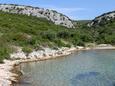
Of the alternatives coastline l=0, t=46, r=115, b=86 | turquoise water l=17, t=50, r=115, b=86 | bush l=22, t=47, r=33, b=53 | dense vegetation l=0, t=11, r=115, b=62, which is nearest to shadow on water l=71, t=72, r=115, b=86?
turquoise water l=17, t=50, r=115, b=86

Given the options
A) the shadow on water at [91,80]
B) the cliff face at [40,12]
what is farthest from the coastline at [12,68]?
the cliff face at [40,12]

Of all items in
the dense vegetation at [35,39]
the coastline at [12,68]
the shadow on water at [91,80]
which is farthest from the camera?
the dense vegetation at [35,39]

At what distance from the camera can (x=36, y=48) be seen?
8169 centimetres

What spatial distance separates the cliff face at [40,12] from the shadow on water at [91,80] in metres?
130

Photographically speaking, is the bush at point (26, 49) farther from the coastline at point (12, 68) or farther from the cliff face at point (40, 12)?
the cliff face at point (40, 12)

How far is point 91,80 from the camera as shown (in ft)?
160

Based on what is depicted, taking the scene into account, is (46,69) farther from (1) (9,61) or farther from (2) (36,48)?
(2) (36,48)

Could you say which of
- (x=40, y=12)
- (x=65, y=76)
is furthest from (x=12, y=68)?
(x=40, y=12)

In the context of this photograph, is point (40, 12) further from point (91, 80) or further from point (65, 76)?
point (91, 80)

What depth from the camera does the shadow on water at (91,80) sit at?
151 ft

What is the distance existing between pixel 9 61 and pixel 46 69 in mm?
8705

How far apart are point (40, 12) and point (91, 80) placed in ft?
463

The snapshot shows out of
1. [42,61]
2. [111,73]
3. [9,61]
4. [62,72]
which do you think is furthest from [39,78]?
[42,61]

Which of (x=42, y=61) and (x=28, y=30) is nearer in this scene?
(x=42, y=61)
